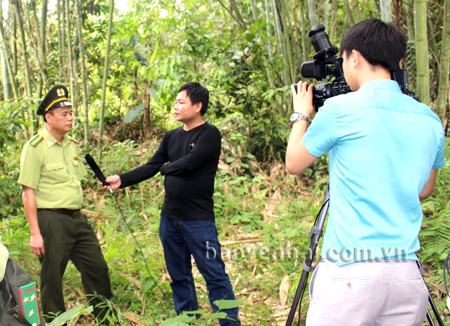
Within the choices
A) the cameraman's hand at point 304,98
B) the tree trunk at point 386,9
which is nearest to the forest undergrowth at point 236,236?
the cameraman's hand at point 304,98

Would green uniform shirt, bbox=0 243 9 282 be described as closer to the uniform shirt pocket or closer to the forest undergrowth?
the forest undergrowth

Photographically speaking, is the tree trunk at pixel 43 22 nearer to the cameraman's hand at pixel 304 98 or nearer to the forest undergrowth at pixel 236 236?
the forest undergrowth at pixel 236 236

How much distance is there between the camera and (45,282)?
8.65 feet

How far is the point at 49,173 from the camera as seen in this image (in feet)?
8.92

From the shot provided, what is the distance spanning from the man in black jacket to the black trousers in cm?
48

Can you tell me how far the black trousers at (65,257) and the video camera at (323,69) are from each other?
2029 mm

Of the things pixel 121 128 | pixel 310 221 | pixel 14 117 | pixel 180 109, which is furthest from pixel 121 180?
pixel 121 128

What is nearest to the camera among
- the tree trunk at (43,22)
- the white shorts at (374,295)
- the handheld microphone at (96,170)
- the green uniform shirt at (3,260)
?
the white shorts at (374,295)

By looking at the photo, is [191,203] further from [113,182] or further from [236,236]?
[236,236]

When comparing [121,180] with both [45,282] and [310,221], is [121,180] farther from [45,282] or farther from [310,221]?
[310,221]

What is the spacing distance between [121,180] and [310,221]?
239 centimetres

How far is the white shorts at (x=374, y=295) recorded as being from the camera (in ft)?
3.87

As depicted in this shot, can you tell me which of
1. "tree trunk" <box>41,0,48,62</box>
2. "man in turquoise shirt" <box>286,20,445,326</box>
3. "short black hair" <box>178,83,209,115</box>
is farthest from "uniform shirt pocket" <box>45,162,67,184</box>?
"tree trunk" <box>41,0,48,62</box>

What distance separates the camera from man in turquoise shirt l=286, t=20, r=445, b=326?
1198 millimetres
